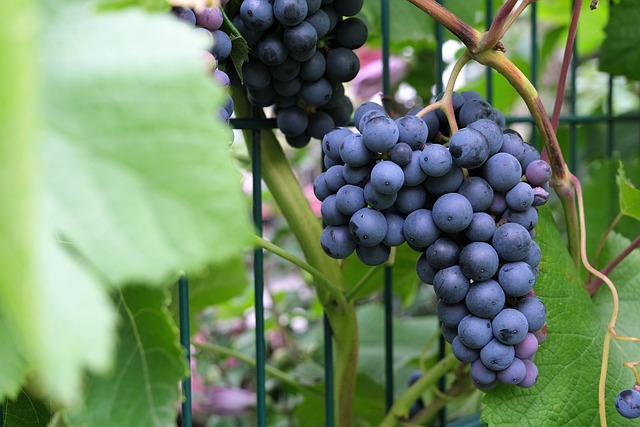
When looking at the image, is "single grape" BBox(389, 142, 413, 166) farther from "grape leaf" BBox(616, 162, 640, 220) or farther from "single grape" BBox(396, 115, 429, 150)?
"grape leaf" BBox(616, 162, 640, 220)

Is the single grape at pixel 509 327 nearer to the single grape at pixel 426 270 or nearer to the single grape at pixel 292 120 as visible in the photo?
the single grape at pixel 426 270

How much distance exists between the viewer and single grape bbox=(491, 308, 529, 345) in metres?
0.51

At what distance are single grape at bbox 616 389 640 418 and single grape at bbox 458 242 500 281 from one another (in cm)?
16

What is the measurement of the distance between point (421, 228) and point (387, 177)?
0.05 metres

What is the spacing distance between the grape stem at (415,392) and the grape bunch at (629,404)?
222 mm

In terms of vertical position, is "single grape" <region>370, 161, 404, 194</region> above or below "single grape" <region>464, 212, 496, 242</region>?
above

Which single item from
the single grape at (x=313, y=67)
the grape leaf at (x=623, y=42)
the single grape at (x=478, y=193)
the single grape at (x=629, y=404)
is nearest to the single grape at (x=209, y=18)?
the single grape at (x=313, y=67)

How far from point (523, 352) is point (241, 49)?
0.31 m

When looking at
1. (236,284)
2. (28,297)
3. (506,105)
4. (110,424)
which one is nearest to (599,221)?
(506,105)

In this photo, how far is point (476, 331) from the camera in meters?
0.52

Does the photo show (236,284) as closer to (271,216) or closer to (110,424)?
(110,424)

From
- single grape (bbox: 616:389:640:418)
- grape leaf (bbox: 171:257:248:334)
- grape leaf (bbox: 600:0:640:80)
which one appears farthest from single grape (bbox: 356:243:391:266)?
grape leaf (bbox: 600:0:640:80)

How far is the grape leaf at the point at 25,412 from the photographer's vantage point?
0.54 meters

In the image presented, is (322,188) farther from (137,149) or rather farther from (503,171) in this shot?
(137,149)
